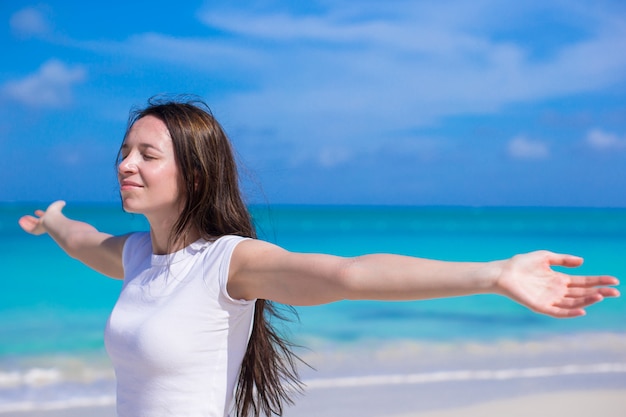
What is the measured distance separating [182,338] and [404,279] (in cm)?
71

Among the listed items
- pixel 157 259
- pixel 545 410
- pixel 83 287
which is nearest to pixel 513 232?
pixel 83 287

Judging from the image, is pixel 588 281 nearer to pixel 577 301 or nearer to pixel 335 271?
pixel 577 301

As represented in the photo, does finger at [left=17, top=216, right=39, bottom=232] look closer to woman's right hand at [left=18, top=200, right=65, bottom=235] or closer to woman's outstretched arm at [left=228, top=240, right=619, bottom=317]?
woman's right hand at [left=18, top=200, right=65, bottom=235]

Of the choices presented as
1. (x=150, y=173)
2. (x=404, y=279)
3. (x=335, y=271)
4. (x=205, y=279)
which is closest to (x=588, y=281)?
(x=404, y=279)

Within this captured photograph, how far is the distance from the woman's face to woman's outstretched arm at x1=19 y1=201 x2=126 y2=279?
64 centimetres

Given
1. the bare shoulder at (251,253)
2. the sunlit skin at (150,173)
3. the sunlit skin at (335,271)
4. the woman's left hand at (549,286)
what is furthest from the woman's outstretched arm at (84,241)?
the woman's left hand at (549,286)

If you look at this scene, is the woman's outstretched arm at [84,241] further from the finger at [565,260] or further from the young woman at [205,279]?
the finger at [565,260]

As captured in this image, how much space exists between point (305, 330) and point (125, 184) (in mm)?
7567

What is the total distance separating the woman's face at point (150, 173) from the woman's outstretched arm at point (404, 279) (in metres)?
0.34

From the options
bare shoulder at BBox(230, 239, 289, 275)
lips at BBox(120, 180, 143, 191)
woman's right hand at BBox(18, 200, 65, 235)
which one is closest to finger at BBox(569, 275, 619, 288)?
bare shoulder at BBox(230, 239, 289, 275)

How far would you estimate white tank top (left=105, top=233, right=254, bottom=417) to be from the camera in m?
2.27

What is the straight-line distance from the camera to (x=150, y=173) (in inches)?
95.2

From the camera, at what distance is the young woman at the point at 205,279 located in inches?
79.9

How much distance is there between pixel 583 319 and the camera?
10.7 meters
